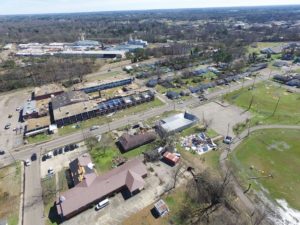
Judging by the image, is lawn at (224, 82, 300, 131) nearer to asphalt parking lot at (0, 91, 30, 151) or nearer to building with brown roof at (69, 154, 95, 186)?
building with brown roof at (69, 154, 95, 186)

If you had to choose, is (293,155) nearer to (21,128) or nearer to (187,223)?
(187,223)

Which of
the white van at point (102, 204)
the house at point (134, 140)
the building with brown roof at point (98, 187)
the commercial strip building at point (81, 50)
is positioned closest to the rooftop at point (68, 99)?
the house at point (134, 140)

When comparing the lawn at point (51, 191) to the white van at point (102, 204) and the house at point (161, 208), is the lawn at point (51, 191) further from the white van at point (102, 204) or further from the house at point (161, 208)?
the house at point (161, 208)

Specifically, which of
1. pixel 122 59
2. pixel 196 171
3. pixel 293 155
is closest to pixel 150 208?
pixel 196 171

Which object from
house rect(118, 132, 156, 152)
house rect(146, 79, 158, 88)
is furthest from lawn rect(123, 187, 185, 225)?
house rect(146, 79, 158, 88)

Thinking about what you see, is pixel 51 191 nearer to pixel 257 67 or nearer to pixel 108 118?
pixel 108 118


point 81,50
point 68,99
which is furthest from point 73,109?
point 81,50
